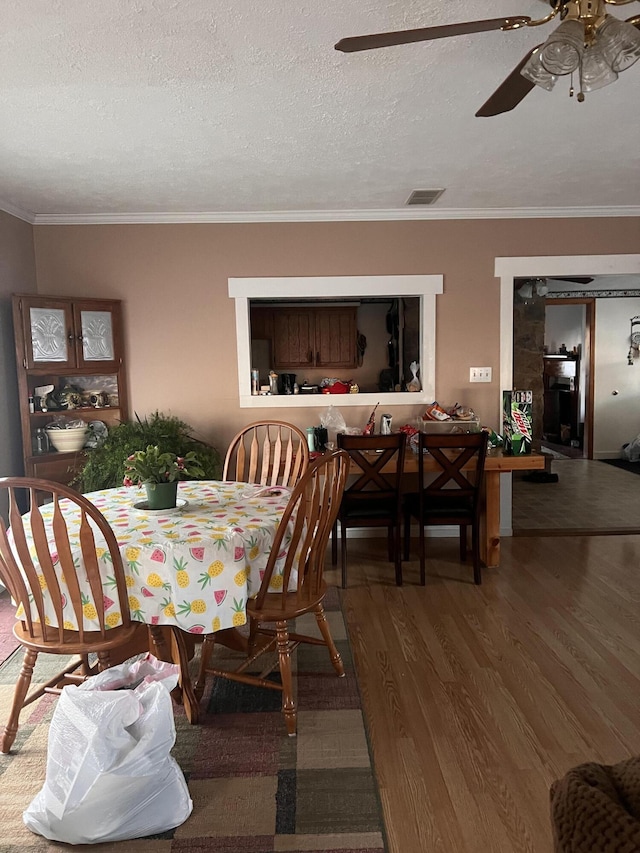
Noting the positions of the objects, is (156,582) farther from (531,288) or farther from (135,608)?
(531,288)

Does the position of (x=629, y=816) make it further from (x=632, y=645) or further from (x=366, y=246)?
(x=366, y=246)

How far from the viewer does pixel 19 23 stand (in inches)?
74.4

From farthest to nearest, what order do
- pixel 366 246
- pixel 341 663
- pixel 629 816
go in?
pixel 366 246 < pixel 341 663 < pixel 629 816

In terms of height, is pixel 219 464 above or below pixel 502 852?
above

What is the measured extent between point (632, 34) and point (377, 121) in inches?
53.7

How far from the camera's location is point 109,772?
1706 mm

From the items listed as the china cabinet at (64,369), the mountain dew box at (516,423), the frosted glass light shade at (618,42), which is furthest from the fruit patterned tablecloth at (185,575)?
the mountain dew box at (516,423)

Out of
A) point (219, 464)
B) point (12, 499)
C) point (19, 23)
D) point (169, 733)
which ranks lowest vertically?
point (169, 733)

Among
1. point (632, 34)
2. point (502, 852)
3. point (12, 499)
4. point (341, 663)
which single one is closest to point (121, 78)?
point (12, 499)

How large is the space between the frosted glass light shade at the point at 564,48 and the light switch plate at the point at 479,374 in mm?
3034

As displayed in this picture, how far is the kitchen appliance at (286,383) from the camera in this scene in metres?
5.92

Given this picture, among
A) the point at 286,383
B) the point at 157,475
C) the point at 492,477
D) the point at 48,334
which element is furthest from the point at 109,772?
the point at 286,383

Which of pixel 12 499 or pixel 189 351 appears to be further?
pixel 189 351

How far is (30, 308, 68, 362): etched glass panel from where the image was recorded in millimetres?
3908
